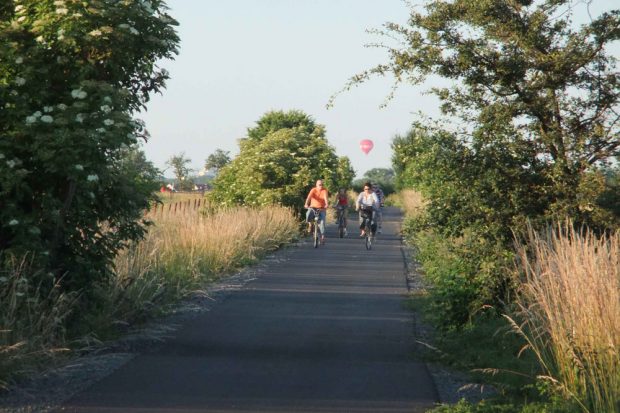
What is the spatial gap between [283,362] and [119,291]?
10.5 ft

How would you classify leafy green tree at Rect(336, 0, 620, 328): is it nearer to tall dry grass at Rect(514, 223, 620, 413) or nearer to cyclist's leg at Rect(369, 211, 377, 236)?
tall dry grass at Rect(514, 223, 620, 413)

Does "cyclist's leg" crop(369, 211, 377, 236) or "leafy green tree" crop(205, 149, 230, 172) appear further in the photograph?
"leafy green tree" crop(205, 149, 230, 172)

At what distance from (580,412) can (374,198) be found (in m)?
25.0

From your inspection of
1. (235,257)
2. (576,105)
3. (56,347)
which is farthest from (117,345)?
(235,257)

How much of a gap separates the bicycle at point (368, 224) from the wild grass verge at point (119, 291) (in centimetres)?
684

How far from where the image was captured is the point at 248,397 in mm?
8656

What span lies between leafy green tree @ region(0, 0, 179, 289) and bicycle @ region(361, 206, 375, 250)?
19257 mm

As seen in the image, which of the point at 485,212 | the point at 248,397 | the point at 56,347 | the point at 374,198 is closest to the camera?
the point at 248,397

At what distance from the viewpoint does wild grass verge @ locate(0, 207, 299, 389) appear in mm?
9789

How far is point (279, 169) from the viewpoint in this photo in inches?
1539

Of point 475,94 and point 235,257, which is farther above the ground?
point 475,94

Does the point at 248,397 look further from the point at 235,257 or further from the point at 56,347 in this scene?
the point at 235,257

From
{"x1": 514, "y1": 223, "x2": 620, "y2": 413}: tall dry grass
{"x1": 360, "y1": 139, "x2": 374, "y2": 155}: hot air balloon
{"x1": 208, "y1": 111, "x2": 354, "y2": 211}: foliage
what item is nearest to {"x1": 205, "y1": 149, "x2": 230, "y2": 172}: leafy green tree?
{"x1": 360, "y1": 139, "x2": 374, "y2": 155}: hot air balloon

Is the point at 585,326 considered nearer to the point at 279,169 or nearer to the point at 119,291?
the point at 119,291
